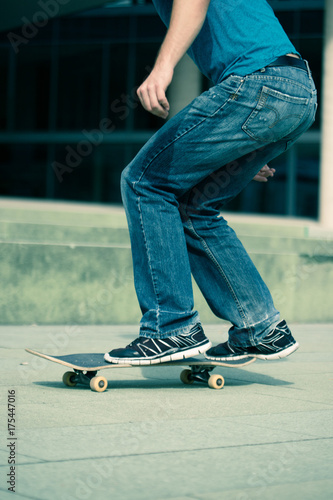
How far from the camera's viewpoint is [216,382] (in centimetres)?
334

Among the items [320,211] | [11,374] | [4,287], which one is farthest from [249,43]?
[320,211]

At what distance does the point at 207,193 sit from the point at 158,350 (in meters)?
0.73

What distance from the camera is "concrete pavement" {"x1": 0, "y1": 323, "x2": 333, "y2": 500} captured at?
1.82 m

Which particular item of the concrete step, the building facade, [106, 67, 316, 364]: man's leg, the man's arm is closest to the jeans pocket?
[106, 67, 316, 364]: man's leg

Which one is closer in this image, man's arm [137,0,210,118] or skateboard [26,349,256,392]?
man's arm [137,0,210,118]

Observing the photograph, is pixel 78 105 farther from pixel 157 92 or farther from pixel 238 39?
pixel 157 92

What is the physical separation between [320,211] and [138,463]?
17.4 meters

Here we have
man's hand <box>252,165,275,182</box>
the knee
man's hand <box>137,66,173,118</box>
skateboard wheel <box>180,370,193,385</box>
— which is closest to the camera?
man's hand <box>137,66,173,118</box>

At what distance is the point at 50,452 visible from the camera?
2090 millimetres

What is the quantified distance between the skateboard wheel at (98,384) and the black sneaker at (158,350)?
0.11 meters

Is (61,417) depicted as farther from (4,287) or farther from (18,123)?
(18,123)

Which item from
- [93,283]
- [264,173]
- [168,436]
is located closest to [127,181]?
[264,173]

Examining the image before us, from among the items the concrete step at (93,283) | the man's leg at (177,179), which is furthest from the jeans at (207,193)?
the concrete step at (93,283)

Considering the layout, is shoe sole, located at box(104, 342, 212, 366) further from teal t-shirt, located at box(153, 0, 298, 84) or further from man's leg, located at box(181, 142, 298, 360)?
teal t-shirt, located at box(153, 0, 298, 84)
